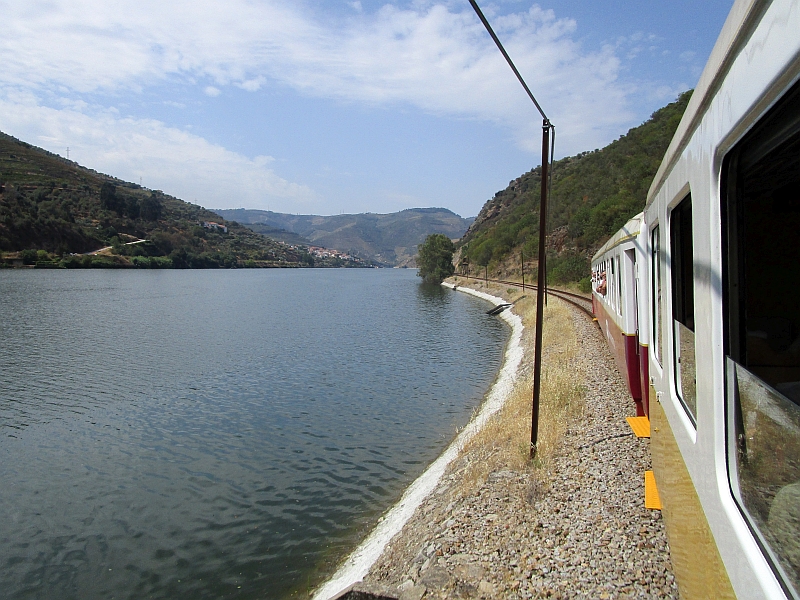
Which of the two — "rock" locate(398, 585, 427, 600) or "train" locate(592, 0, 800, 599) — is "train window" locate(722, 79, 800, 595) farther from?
"rock" locate(398, 585, 427, 600)

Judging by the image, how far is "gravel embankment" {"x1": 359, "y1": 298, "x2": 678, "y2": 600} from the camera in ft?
16.0

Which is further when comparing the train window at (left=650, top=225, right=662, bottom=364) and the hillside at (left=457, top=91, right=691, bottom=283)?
the hillside at (left=457, top=91, right=691, bottom=283)

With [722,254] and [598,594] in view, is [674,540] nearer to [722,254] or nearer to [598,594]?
[598,594]

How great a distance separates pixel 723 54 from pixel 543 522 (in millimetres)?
5222

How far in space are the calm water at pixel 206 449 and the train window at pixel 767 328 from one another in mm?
6214

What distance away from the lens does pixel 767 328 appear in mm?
2559

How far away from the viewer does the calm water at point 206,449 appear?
7.64 m

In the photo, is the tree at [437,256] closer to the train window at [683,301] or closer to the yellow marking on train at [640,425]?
the yellow marking on train at [640,425]

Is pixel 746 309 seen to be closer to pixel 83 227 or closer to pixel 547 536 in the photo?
pixel 547 536

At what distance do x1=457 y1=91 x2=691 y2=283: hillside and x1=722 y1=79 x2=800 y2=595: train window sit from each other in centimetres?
3912

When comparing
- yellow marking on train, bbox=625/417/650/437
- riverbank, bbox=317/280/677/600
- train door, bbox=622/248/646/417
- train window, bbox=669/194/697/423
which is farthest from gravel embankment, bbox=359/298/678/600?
train window, bbox=669/194/697/423

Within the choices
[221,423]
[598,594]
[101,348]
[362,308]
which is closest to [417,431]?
[221,423]

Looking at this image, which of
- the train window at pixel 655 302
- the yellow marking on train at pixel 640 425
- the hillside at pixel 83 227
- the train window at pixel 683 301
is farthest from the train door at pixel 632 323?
the hillside at pixel 83 227

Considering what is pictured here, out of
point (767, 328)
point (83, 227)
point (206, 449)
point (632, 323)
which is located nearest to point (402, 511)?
point (632, 323)
